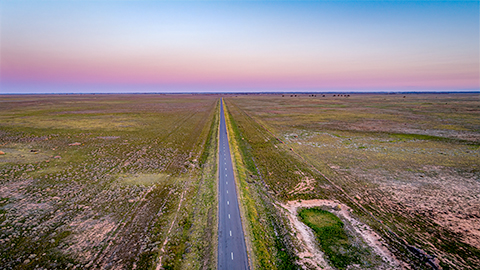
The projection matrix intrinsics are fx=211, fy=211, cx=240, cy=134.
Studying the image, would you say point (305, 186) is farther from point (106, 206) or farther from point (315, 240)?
point (106, 206)

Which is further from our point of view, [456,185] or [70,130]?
[70,130]

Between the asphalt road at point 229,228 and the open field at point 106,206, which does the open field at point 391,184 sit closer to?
the asphalt road at point 229,228

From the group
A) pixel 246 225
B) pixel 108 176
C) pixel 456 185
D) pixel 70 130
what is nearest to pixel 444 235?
pixel 456 185

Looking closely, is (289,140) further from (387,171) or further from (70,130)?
(70,130)

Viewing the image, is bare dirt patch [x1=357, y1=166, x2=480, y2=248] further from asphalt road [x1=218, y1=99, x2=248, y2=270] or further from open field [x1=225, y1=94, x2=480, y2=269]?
asphalt road [x1=218, y1=99, x2=248, y2=270]

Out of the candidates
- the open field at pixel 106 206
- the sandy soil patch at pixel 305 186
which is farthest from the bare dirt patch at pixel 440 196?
the open field at pixel 106 206

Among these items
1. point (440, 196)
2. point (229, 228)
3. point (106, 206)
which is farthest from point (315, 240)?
point (106, 206)
